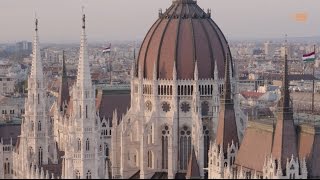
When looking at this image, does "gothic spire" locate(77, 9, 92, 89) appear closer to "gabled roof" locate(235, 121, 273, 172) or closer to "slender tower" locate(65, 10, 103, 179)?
"slender tower" locate(65, 10, 103, 179)

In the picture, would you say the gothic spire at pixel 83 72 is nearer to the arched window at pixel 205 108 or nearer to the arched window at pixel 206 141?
the arched window at pixel 205 108

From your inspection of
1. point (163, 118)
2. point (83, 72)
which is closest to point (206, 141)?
point (163, 118)

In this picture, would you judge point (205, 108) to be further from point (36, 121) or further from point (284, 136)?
point (284, 136)

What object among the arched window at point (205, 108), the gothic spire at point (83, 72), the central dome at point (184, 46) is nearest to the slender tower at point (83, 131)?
the gothic spire at point (83, 72)

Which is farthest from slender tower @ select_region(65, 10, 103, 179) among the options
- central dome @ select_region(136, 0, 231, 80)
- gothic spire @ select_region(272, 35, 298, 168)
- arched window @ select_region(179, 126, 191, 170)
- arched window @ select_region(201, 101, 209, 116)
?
gothic spire @ select_region(272, 35, 298, 168)

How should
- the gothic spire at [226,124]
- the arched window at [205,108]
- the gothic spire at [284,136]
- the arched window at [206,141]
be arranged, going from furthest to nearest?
1. the arched window at [205,108]
2. the arched window at [206,141]
3. the gothic spire at [226,124]
4. the gothic spire at [284,136]

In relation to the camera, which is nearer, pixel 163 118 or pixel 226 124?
pixel 226 124
